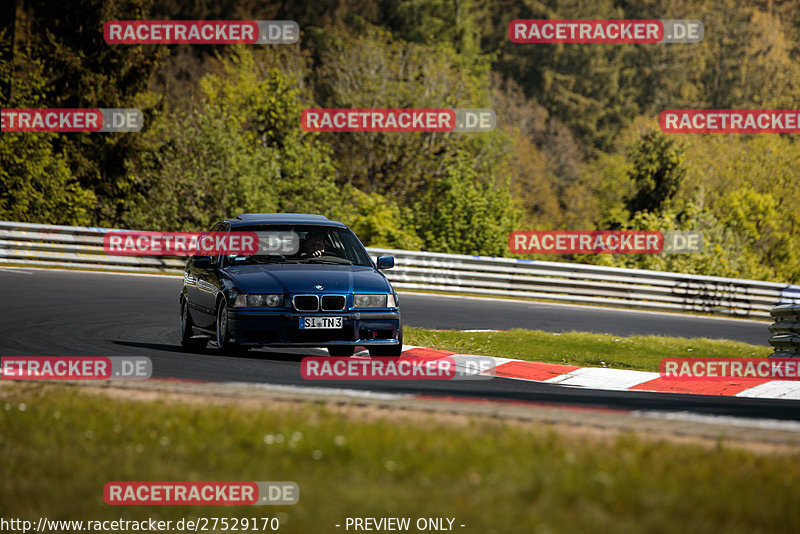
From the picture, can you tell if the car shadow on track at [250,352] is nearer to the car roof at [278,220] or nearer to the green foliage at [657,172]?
the car roof at [278,220]

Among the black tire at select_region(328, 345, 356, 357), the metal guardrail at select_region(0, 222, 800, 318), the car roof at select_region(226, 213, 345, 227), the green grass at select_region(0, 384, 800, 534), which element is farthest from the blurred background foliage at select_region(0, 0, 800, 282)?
the green grass at select_region(0, 384, 800, 534)

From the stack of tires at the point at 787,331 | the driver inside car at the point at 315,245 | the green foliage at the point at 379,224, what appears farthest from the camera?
the green foliage at the point at 379,224

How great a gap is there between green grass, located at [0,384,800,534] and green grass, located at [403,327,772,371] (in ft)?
23.8

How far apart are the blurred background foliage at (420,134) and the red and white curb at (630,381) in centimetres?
2130

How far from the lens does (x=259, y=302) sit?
11.1m

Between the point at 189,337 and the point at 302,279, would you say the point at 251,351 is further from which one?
the point at 302,279

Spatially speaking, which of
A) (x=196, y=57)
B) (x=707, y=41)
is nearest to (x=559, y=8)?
(x=707, y=41)

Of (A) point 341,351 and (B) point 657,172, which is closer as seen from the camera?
(A) point 341,351

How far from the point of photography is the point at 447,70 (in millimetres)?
48531

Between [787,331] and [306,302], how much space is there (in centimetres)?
627

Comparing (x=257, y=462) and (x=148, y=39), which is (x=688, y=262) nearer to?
(x=148, y=39)

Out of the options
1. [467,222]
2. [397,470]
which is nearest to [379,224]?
[467,222]

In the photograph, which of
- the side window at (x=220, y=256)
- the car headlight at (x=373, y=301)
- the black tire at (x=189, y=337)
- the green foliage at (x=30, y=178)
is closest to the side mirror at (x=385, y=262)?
the car headlight at (x=373, y=301)

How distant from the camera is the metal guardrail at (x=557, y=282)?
25.6 m
